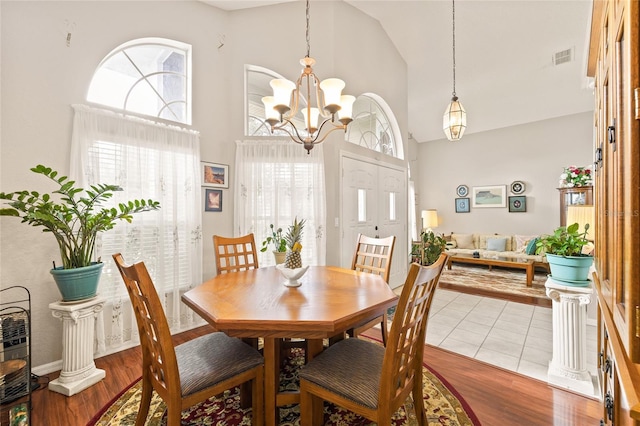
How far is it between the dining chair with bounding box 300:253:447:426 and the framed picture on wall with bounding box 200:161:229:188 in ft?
7.79

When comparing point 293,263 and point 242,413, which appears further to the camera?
point 293,263

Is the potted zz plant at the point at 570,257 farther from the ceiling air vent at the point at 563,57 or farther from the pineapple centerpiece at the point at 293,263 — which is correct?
the ceiling air vent at the point at 563,57

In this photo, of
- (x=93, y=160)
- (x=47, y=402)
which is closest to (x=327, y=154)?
(x=93, y=160)

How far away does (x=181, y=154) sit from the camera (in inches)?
115

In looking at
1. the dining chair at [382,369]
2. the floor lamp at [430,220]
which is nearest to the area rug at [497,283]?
the floor lamp at [430,220]

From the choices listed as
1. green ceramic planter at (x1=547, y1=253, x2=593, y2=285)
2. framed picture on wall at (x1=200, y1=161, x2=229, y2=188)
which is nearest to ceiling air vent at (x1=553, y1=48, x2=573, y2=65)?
green ceramic planter at (x1=547, y1=253, x2=593, y2=285)

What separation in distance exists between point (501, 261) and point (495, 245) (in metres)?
0.94

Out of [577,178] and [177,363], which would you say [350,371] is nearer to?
[177,363]

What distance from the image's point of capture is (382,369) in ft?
3.80

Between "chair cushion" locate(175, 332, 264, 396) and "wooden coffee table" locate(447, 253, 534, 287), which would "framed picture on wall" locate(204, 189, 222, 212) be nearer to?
"chair cushion" locate(175, 332, 264, 396)

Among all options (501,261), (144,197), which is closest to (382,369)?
(144,197)

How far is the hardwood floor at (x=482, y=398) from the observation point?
1.68 m

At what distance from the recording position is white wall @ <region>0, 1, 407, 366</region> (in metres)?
2.08

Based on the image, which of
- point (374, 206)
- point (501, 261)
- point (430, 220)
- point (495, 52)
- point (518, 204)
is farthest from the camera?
point (430, 220)
